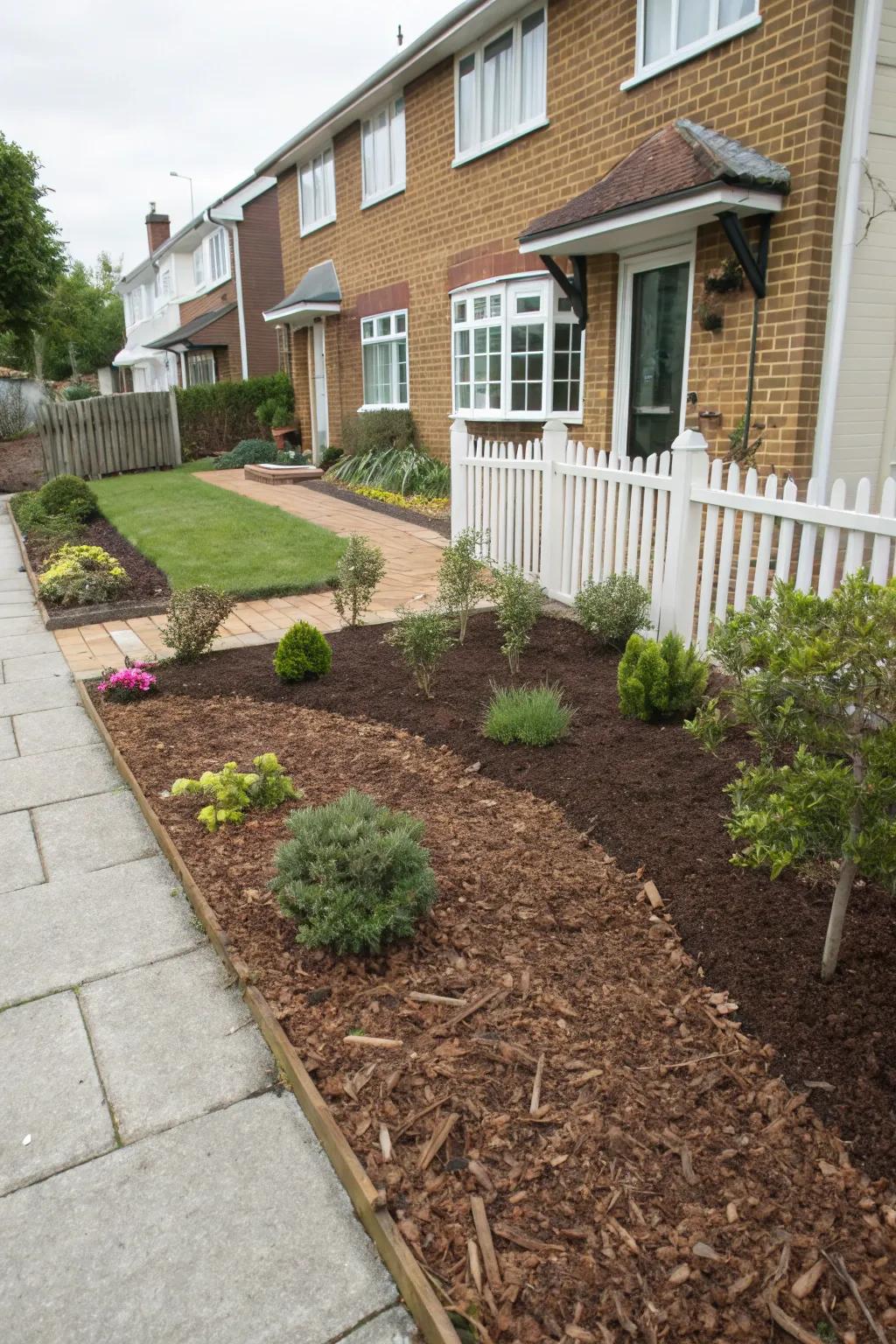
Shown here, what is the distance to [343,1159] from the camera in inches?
83.0

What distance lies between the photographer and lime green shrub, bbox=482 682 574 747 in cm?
434

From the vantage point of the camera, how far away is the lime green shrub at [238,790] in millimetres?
3758

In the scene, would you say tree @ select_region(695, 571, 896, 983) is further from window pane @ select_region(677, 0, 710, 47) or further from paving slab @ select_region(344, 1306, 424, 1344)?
window pane @ select_region(677, 0, 710, 47)

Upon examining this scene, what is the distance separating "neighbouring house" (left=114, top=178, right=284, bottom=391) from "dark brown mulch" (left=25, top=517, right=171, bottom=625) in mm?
15824

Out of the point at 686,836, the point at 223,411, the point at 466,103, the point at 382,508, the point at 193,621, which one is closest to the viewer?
the point at 686,836

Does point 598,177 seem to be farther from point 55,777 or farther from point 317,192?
point 317,192

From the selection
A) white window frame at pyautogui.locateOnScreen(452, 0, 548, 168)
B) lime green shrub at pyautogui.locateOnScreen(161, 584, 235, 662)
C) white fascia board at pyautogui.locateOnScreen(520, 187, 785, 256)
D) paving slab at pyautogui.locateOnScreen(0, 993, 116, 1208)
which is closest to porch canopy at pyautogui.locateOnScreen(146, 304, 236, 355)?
white window frame at pyautogui.locateOnScreen(452, 0, 548, 168)

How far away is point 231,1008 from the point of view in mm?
2746

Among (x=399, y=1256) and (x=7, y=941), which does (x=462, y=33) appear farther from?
(x=399, y=1256)

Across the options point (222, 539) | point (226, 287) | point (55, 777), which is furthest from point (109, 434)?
point (55, 777)

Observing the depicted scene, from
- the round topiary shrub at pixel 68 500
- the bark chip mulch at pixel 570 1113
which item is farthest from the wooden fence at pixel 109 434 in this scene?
the bark chip mulch at pixel 570 1113

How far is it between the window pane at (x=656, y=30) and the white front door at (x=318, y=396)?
10.1m

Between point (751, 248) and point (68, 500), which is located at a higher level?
point (751, 248)

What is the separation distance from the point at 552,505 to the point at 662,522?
4.74 ft
